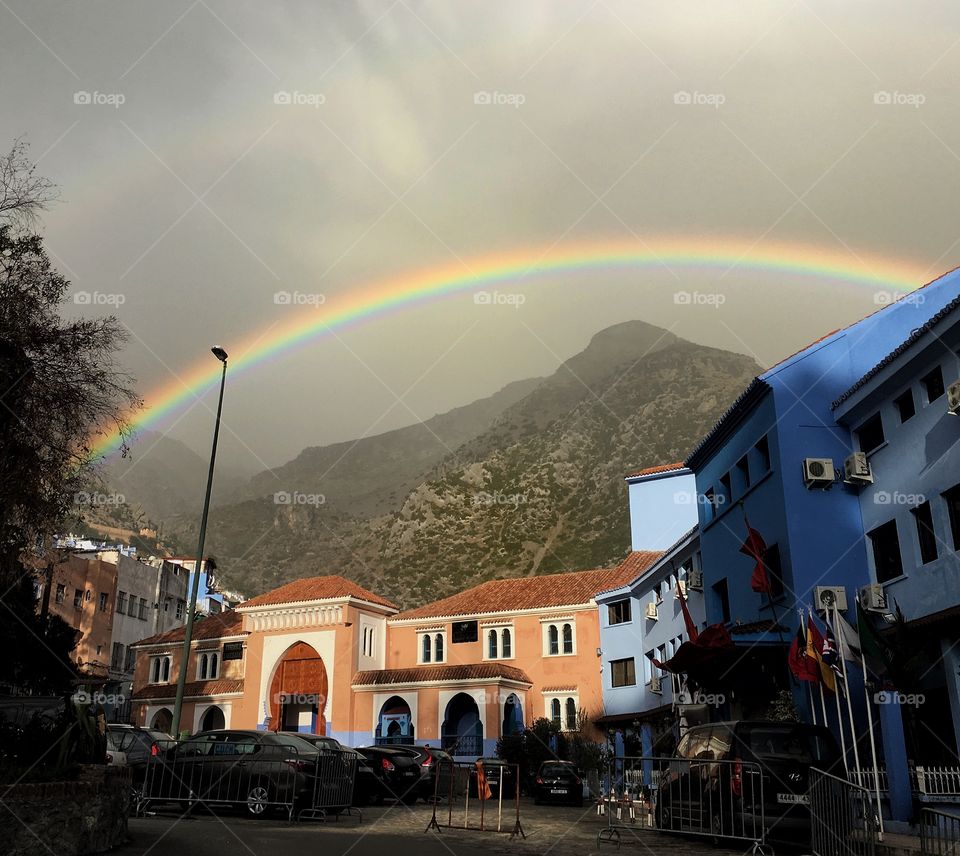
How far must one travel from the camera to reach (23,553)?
46.6 feet

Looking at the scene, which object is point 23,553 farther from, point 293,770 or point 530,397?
point 530,397

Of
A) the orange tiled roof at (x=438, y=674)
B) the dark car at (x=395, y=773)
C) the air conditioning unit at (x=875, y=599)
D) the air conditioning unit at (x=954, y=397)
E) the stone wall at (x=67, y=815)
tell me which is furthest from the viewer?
the orange tiled roof at (x=438, y=674)

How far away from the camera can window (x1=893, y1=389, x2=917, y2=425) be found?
1919 cm

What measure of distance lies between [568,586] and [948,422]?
29718 millimetres

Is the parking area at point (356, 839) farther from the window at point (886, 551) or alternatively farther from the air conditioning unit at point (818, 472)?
the air conditioning unit at point (818, 472)

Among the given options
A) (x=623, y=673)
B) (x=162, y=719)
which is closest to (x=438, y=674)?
(x=623, y=673)

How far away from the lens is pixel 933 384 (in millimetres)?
18344

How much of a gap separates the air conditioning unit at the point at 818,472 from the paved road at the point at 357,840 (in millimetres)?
9336

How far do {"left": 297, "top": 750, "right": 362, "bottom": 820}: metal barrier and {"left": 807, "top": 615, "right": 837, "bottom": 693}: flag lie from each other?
9.48 meters

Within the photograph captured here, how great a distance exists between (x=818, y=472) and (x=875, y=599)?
330 cm

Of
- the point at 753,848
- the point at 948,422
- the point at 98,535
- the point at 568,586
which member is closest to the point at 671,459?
the point at 568,586

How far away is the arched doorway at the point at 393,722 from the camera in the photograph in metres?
44.2

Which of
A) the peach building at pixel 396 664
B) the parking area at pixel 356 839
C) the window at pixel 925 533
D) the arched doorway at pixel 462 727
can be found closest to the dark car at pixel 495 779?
the peach building at pixel 396 664

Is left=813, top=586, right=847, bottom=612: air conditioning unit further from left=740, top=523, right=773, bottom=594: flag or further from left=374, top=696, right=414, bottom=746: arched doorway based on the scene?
left=374, top=696, right=414, bottom=746: arched doorway
